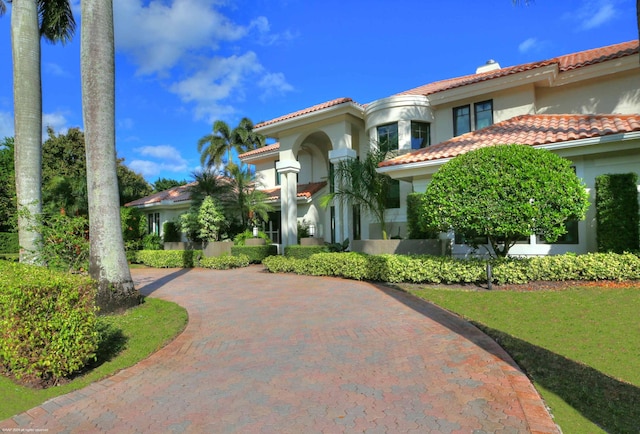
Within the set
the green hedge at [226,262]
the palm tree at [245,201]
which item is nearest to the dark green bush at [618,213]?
the green hedge at [226,262]

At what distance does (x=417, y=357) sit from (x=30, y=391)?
4.71 metres

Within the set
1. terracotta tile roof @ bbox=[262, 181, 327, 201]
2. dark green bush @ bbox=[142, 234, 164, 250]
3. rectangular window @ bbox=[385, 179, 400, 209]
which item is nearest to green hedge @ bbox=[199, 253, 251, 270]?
terracotta tile roof @ bbox=[262, 181, 327, 201]

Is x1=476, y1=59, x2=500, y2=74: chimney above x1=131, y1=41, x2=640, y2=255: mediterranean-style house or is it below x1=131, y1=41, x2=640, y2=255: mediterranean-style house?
above

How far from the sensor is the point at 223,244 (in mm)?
19375

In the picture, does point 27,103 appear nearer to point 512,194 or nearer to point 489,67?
point 512,194

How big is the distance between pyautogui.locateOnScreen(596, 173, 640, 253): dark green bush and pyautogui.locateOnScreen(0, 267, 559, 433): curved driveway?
6.15m

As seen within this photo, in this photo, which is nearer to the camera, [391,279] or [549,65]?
[391,279]


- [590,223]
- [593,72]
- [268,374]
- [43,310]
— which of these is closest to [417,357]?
[268,374]

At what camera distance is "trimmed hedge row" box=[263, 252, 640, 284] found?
8828 mm

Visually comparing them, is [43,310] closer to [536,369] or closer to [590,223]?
[536,369]

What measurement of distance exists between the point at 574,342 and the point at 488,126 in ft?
36.9

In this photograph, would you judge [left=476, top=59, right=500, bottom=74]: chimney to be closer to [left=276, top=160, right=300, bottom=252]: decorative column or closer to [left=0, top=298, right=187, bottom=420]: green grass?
[left=276, top=160, right=300, bottom=252]: decorative column

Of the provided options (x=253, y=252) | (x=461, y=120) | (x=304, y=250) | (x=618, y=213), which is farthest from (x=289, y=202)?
(x=618, y=213)

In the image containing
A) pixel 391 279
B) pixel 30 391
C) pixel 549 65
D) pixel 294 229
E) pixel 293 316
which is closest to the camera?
pixel 30 391
